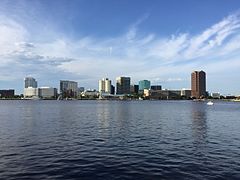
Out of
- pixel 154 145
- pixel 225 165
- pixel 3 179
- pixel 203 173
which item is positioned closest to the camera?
pixel 3 179

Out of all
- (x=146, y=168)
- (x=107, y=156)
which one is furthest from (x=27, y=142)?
(x=146, y=168)

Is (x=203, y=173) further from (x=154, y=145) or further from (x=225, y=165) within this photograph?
(x=154, y=145)

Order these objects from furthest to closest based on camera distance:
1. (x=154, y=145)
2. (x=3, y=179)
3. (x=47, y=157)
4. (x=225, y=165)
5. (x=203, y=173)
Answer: (x=154, y=145)
(x=47, y=157)
(x=225, y=165)
(x=203, y=173)
(x=3, y=179)

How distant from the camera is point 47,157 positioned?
3628 centimetres

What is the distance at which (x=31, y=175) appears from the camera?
93.6ft

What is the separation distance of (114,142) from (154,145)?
245 inches

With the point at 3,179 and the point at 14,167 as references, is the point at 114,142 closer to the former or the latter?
the point at 14,167

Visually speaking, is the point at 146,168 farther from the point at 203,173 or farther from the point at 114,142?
the point at 114,142

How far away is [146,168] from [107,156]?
7.02 meters

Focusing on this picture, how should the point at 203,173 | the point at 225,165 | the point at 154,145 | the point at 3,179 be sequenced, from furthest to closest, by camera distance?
1. the point at 154,145
2. the point at 225,165
3. the point at 203,173
4. the point at 3,179

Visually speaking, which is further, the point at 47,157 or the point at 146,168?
the point at 47,157

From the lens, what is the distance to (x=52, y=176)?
28.3 metres

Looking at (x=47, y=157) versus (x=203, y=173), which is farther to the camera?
(x=47, y=157)

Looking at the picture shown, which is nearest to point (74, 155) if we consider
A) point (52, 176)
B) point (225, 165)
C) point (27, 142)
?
point (52, 176)
